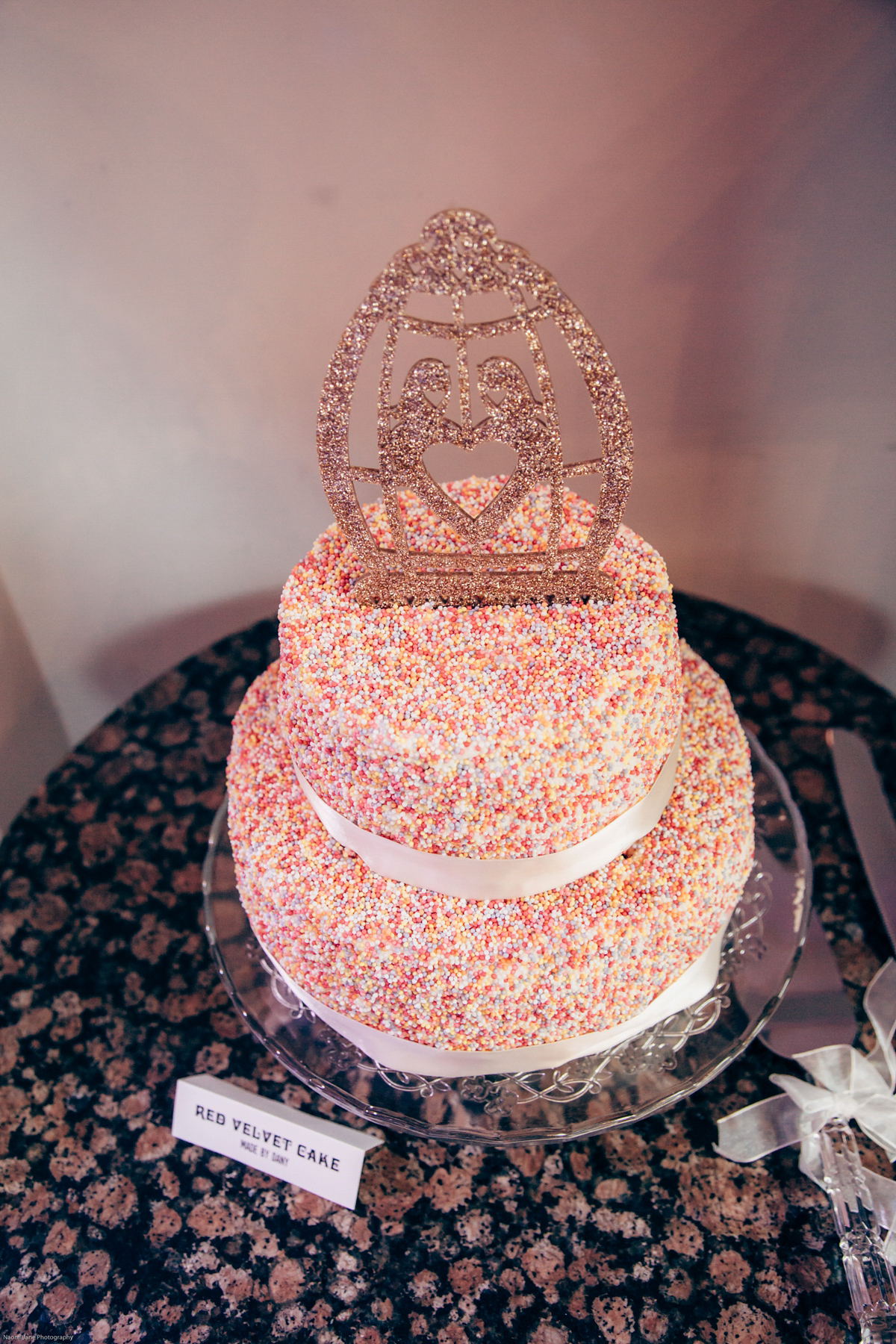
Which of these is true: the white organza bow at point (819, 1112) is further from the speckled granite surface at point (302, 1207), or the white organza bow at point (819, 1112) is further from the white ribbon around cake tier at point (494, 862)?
the white ribbon around cake tier at point (494, 862)

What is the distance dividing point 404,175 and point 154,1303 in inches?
64.6

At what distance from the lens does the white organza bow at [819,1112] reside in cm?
118

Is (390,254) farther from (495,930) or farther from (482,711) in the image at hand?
(495,930)

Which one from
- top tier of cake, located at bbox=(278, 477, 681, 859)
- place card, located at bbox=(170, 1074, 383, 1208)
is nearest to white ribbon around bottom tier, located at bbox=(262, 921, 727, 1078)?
place card, located at bbox=(170, 1074, 383, 1208)

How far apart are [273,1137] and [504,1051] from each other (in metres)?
0.35

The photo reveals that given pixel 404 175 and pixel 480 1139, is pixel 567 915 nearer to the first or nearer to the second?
pixel 480 1139

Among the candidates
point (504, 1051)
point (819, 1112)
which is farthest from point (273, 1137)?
point (819, 1112)

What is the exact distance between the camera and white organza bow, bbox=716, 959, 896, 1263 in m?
1.18

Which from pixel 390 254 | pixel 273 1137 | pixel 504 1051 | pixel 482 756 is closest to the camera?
pixel 482 756

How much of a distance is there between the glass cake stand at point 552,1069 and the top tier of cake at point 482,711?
340mm

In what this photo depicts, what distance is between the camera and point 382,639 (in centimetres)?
108

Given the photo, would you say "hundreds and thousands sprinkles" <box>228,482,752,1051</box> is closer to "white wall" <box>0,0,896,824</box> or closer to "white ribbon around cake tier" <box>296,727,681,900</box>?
"white ribbon around cake tier" <box>296,727,681,900</box>

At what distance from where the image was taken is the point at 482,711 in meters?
1.00

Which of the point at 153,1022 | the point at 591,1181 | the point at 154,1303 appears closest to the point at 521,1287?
the point at 591,1181
